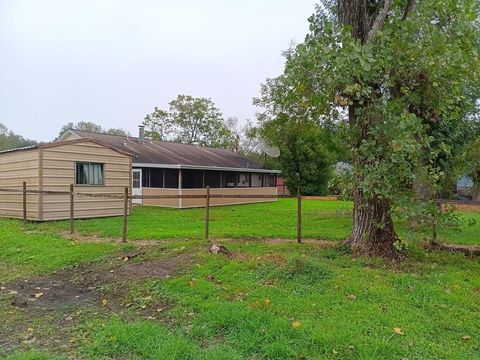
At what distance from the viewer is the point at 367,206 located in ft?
20.6

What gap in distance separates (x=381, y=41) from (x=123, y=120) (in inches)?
2272

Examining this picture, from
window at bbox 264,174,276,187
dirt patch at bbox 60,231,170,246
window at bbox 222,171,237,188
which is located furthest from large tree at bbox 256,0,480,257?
window at bbox 264,174,276,187

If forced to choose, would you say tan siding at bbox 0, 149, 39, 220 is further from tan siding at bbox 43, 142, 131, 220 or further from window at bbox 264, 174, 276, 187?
window at bbox 264, 174, 276, 187

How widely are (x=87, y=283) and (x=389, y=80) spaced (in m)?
5.01

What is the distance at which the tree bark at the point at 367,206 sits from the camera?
6.09 meters

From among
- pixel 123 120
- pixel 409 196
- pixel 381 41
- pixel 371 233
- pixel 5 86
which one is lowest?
pixel 371 233

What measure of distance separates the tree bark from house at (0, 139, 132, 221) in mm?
9123

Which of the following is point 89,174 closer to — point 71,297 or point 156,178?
point 156,178

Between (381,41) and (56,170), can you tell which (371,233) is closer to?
(381,41)

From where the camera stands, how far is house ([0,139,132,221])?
1196 cm

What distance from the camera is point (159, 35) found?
540 inches

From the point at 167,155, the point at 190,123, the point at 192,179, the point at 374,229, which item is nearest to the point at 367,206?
the point at 374,229

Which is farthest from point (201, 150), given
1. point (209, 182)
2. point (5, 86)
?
point (5, 86)

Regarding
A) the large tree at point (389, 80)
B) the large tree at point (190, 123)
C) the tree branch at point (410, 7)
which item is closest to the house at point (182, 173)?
the large tree at point (389, 80)
